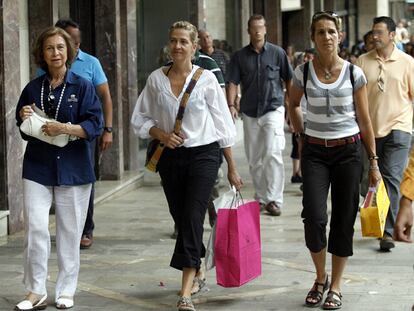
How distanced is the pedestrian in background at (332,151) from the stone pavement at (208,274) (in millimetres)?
382

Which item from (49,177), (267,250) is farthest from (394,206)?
(49,177)

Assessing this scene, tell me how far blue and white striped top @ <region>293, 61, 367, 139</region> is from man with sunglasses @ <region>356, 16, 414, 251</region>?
1.98 meters

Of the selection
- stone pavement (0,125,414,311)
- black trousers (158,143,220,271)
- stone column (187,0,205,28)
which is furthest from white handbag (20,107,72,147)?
stone column (187,0,205,28)

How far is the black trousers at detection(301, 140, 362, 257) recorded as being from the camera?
715 centimetres

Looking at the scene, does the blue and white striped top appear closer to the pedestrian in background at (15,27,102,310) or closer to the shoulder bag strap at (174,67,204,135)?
the shoulder bag strap at (174,67,204,135)

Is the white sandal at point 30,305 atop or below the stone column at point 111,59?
below

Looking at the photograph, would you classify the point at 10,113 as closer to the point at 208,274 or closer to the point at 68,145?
the point at 208,274

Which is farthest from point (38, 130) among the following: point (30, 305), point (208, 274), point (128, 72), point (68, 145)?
point (128, 72)

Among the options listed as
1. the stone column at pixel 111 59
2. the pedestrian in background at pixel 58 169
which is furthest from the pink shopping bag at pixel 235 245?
the stone column at pixel 111 59

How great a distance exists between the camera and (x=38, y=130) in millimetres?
6938

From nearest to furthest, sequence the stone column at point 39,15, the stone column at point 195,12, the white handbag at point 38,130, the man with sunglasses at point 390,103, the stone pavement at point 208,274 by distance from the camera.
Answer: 1. the white handbag at point 38,130
2. the stone pavement at point 208,274
3. the man with sunglasses at point 390,103
4. the stone column at point 39,15
5. the stone column at point 195,12

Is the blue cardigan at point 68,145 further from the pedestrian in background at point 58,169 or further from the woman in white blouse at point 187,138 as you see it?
the woman in white blouse at point 187,138

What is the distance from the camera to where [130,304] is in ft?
24.1

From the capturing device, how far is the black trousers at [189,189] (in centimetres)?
707
